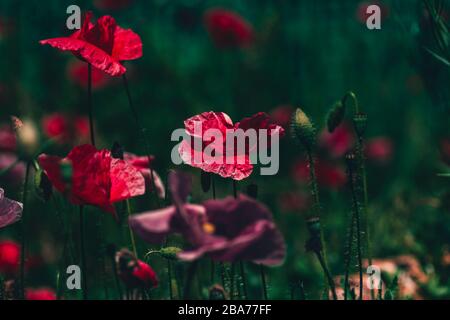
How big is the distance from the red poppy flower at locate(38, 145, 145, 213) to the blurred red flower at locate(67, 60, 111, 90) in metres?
2.82

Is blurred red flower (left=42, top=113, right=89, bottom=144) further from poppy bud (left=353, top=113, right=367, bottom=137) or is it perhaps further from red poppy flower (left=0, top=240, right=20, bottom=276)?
poppy bud (left=353, top=113, right=367, bottom=137)

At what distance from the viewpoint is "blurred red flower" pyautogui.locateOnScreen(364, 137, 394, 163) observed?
444 cm

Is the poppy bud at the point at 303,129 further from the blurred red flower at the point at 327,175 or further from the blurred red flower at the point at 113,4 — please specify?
the blurred red flower at the point at 113,4

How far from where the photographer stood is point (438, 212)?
8.43 feet

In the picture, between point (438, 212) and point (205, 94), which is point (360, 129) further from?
point (205, 94)

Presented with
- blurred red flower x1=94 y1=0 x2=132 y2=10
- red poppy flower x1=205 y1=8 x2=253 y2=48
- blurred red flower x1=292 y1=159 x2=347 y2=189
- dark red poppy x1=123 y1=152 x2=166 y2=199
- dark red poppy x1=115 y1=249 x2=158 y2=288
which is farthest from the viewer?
blurred red flower x1=94 y1=0 x2=132 y2=10

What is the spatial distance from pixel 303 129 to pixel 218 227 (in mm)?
413

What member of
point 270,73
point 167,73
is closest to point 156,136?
point 167,73

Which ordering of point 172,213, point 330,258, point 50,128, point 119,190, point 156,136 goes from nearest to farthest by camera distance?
point 172,213 → point 119,190 → point 330,258 → point 50,128 → point 156,136

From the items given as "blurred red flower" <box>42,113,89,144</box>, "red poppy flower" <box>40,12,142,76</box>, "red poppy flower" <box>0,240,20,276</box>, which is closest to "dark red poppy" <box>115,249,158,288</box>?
"red poppy flower" <box>40,12,142,76</box>

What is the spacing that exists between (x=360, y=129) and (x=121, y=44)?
1.52ft

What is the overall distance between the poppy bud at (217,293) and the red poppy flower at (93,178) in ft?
0.70

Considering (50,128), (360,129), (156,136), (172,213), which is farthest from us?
(156,136)

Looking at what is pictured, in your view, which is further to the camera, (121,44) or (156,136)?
(156,136)
